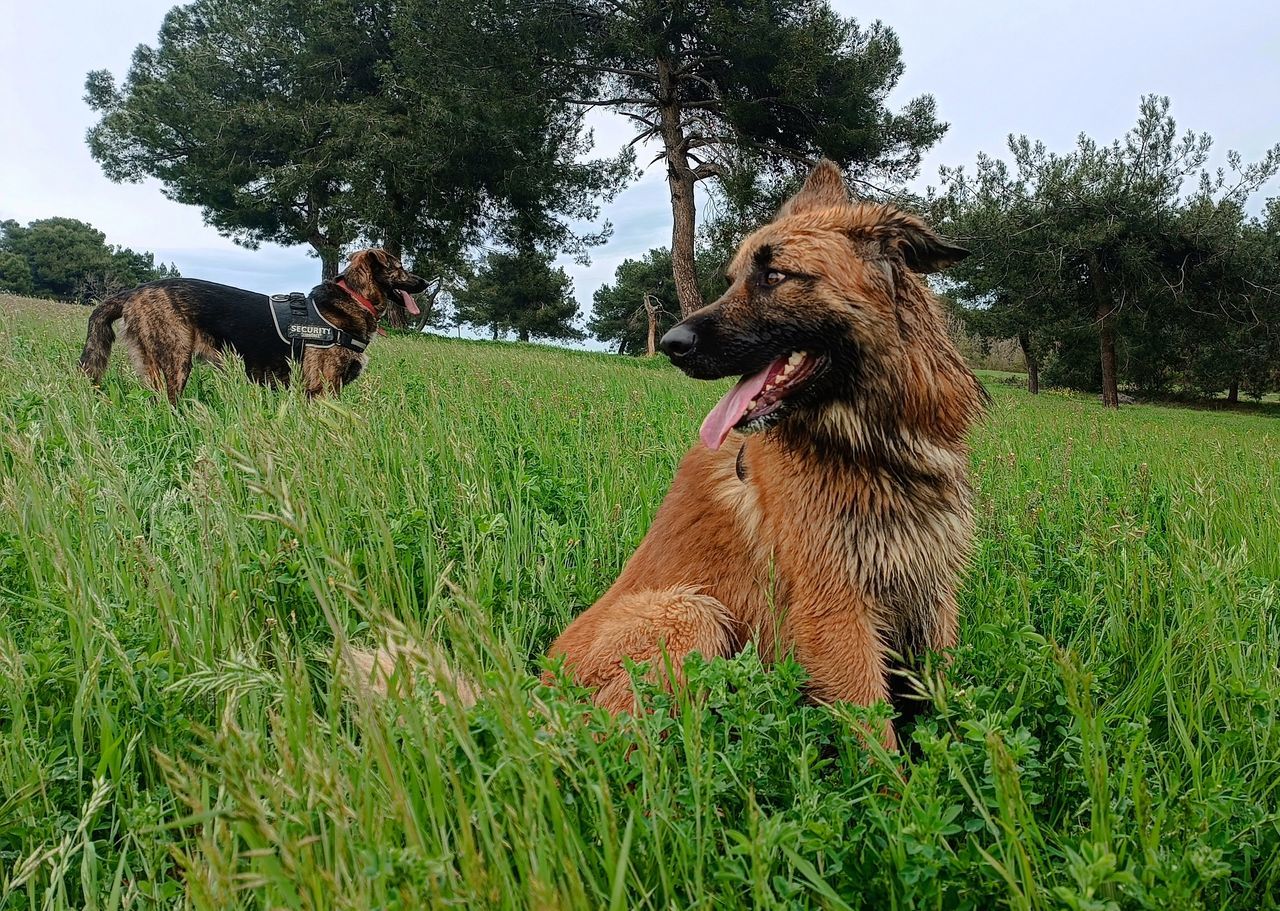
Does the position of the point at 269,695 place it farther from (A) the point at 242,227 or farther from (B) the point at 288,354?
(A) the point at 242,227

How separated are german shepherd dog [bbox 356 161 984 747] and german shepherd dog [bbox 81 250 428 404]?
4948 mm

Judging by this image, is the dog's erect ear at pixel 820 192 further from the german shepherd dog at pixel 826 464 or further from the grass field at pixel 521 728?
the grass field at pixel 521 728

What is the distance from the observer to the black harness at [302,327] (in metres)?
7.02

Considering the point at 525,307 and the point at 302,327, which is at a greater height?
the point at 525,307

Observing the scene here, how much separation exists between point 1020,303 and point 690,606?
1124 inches

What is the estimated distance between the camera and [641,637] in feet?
6.39

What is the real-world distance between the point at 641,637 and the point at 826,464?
867 mm

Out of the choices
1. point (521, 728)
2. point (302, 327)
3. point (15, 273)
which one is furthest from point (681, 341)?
point (15, 273)

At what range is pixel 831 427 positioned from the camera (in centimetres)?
229

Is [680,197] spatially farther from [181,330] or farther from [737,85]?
[181,330]

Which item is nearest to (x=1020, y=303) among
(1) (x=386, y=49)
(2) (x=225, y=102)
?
(1) (x=386, y=49)

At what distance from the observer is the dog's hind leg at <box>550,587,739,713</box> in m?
1.88

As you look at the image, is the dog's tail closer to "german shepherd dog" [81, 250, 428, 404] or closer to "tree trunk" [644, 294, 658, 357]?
"german shepherd dog" [81, 250, 428, 404]

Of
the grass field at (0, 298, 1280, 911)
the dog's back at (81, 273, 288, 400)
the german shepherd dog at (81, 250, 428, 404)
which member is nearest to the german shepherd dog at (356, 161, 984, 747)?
the grass field at (0, 298, 1280, 911)
